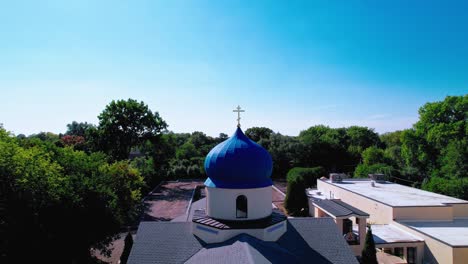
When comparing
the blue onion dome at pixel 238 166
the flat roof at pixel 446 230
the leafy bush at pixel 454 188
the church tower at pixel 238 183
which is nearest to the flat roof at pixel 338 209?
the flat roof at pixel 446 230

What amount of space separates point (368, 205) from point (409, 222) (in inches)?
146

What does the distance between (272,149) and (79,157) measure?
35501 mm

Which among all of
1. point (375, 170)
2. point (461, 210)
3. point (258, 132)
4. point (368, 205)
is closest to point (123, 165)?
point (368, 205)

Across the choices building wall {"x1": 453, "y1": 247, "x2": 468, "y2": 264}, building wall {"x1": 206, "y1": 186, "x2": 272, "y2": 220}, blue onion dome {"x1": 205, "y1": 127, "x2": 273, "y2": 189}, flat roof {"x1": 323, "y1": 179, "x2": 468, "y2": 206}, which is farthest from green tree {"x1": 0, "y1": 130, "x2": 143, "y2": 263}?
flat roof {"x1": 323, "y1": 179, "x2": 468, "y2": 206}

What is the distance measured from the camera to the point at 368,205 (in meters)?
24.1

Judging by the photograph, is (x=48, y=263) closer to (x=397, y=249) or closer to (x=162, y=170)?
(x=397, y=249)

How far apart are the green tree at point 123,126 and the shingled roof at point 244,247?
2769 cm

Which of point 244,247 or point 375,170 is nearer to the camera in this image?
point 244,247

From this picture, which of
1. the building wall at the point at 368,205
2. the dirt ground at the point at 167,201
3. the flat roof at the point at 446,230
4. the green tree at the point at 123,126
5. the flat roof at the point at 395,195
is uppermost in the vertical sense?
the green tree at the point at 123,126

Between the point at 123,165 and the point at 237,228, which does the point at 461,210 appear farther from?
the point at 123,165

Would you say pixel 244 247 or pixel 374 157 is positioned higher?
pixel 374 157

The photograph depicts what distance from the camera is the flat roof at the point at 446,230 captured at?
16944 mm

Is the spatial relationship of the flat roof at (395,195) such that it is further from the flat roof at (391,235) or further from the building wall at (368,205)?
the flat roof at (391,235)

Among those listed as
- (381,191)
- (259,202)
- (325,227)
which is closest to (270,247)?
(259,202)
